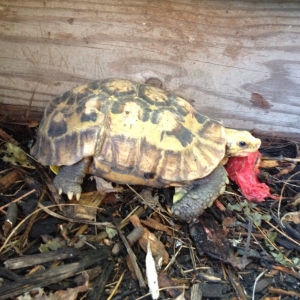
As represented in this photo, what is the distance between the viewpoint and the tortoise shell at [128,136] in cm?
209

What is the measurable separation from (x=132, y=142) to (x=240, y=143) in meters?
0.66

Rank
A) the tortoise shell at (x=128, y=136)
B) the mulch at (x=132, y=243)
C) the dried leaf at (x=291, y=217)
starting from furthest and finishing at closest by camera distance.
A: 1. the dried leaf at (x=291, y=217)
2. the tortoise shell at (x=128, y=136)
3. the mulch at (x=132, y=243)

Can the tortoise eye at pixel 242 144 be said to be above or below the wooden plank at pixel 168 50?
below

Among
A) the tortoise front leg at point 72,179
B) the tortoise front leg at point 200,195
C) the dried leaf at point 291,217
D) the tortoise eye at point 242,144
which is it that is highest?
the tortoise eye at point 242,144

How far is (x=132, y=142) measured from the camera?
2.09 metres

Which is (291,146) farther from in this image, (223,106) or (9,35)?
(9,35)

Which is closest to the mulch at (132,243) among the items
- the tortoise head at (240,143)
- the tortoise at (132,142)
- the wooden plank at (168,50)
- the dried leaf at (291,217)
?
the dried leaf at (291,217)

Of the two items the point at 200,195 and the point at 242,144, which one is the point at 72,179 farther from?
the point at 242,144

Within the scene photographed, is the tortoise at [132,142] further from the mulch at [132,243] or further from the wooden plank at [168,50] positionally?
the wooden plank at [168,50]

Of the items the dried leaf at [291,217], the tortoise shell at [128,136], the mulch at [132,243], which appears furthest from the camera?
the dried leaf at [291,217]

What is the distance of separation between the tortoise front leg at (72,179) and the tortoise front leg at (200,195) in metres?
0.49

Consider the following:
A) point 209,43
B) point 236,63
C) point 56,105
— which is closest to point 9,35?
point 56,105

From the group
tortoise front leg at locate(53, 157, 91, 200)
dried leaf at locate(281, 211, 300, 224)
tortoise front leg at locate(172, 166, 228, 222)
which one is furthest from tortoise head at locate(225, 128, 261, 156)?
tortoise front leg at locate(53, 157, 91, 200)

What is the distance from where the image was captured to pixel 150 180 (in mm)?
2180
